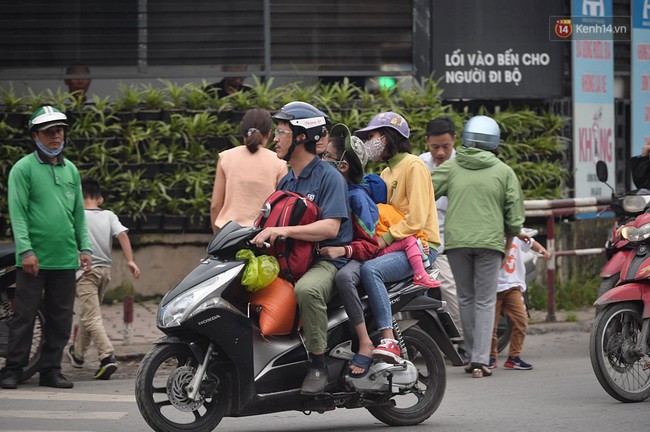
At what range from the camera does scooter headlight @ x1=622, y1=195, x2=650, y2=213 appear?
868 cm

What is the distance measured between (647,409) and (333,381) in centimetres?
215

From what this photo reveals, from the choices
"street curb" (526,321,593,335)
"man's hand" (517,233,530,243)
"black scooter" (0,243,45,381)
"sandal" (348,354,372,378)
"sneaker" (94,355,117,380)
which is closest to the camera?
"sandal" (348,354,372,378)

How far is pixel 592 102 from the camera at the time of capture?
577 inches

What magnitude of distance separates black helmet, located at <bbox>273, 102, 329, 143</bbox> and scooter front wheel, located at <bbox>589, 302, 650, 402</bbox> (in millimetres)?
2313

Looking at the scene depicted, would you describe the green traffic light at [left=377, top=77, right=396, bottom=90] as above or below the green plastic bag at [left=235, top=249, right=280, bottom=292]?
above

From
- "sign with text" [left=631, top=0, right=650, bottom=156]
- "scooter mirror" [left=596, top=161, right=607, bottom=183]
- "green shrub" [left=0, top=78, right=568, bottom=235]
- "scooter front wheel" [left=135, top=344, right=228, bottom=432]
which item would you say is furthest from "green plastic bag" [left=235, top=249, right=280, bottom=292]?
"sign with text" [left=631, top=0, right=650, bottom=156]

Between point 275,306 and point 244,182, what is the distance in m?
3.09

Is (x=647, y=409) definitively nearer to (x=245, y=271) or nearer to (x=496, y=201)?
(x=496, y=201)

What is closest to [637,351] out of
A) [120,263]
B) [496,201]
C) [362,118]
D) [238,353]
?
[496,201]

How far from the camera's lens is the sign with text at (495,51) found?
46.1 ft

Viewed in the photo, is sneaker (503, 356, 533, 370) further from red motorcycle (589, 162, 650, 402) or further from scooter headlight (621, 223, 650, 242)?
scooter headlight (621, 223, 650, 242)

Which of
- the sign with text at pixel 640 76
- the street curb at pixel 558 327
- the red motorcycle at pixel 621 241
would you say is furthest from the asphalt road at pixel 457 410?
the sign with text at pixel 640 76

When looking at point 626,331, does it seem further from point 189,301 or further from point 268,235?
point 189,301

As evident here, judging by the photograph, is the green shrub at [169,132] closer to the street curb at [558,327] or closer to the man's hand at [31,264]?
the street curb at [558,327]
